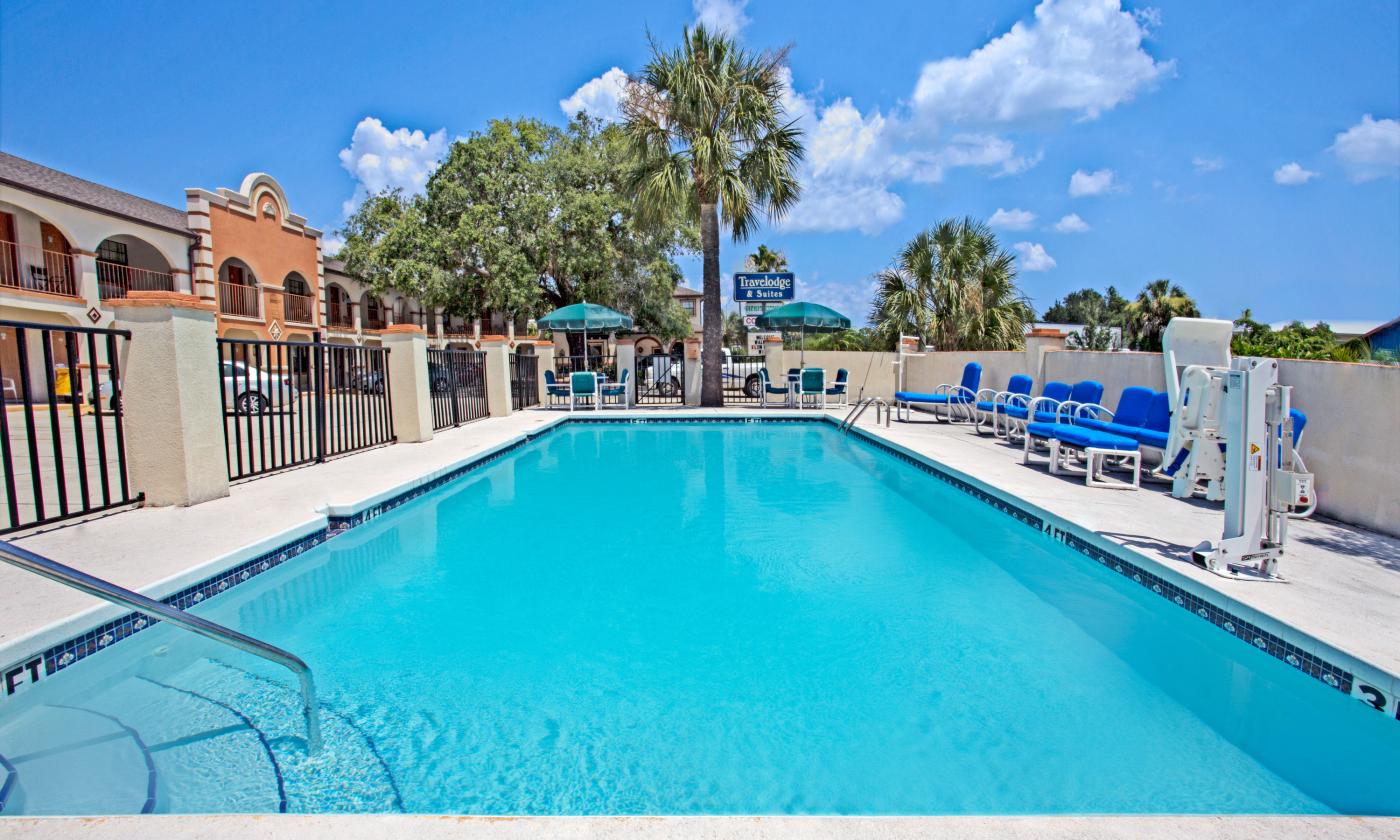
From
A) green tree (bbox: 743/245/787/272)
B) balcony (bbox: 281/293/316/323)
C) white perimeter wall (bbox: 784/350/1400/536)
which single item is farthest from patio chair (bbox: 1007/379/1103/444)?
green tree (bbox: 743/245/787/272)

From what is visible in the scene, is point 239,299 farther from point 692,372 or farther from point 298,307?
point 692,372

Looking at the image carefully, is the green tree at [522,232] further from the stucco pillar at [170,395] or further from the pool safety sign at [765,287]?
the stucco pillar at [170,395]

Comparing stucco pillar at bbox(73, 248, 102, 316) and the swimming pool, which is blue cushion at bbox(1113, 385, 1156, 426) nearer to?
the swimming pool

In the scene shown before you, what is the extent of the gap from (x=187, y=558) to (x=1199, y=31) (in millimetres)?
14391

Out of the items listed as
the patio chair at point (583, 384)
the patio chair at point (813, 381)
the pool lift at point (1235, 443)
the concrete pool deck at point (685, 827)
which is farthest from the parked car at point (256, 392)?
the patio chair at point (813, 381)

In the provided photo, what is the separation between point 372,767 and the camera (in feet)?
7.91

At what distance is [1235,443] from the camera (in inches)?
136

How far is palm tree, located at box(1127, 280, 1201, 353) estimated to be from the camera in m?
29.1

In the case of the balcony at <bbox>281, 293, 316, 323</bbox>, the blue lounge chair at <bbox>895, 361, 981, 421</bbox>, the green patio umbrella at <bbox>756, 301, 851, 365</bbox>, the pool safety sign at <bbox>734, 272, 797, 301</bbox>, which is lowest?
the blue lounge chair at <bbox>895, 361, 981, 421</bbox>

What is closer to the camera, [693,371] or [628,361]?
[628,361]

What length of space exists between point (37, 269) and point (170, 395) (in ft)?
62.3

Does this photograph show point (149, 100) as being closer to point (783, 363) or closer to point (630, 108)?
point (630, 108)

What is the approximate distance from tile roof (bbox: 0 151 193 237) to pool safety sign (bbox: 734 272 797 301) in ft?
55.4

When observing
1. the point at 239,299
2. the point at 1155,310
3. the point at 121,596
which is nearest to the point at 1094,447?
the point at 121,596
